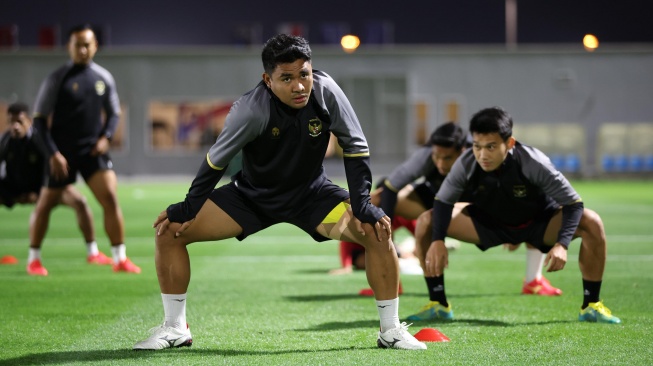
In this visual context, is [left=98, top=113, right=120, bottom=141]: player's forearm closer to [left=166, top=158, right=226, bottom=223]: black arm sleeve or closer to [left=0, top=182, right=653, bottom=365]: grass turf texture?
[left=0, top=182, right=653, bottom=365]: grass turf texture

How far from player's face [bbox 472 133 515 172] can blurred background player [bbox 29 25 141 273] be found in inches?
198

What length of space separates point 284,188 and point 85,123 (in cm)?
557

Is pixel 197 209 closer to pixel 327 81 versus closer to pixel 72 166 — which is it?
pixel 327 81

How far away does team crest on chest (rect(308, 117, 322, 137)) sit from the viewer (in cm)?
677

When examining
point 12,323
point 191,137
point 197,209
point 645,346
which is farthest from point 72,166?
point 191,137

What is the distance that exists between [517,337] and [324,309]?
7.04 feet

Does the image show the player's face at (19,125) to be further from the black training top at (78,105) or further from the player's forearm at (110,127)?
the player's forearm at (110,127)

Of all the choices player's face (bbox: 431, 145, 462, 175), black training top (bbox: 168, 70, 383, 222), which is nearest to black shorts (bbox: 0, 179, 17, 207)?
player's face (bbox: 431, 145, 462, 175)

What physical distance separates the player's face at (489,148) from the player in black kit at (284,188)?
1416 mm

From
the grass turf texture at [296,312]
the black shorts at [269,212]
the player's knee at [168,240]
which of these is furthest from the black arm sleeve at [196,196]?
the grass turf texture at [296,312]

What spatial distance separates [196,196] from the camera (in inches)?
266

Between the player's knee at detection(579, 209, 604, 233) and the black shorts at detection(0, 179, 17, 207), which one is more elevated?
the player's knee at detection(579, 209, 604, 233)

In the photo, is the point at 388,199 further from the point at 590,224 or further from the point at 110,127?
the point at 110,127

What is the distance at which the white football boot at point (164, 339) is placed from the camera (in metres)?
6.96
